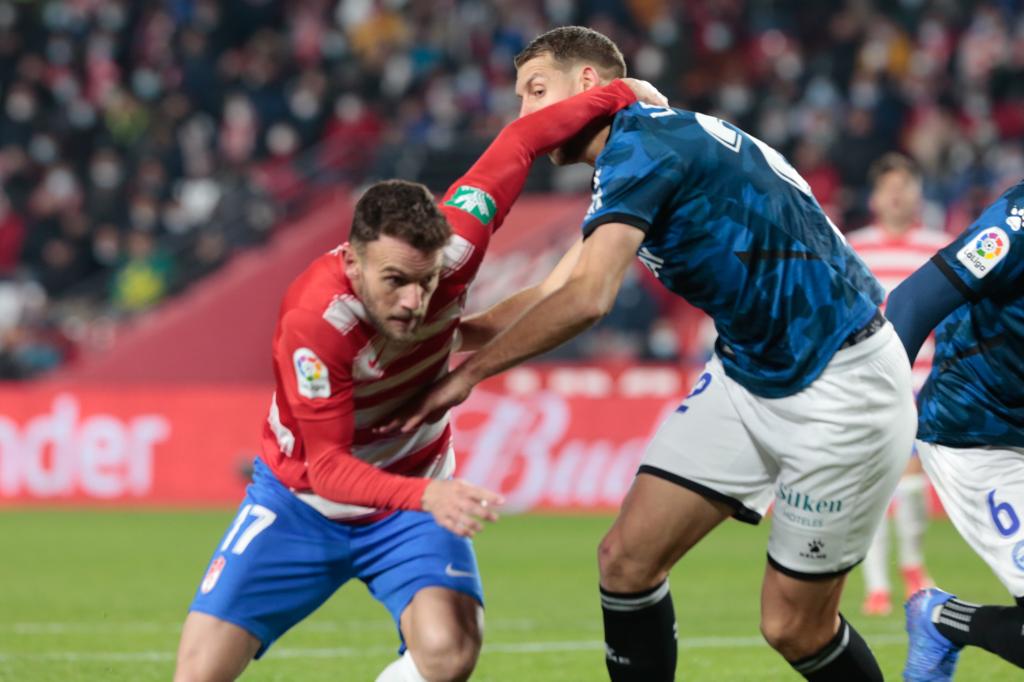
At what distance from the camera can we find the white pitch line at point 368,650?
24.3ft

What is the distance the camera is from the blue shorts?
16.5ft

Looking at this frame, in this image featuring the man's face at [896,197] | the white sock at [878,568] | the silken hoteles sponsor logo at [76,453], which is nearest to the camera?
the white sock at [878,568]

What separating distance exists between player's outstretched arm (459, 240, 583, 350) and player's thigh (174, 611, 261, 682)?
122 centimetres

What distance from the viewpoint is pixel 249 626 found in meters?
5.04

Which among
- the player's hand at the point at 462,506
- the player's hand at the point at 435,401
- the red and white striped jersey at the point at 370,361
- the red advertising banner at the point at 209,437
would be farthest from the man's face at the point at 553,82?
the red advertising banner at the point at 209,437

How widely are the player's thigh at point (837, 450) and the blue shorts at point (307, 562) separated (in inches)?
39.6

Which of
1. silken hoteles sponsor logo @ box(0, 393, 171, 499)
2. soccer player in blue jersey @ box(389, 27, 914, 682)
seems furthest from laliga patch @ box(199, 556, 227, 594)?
silken hoteles sponsor logo @ box(0, 393, 171, 499)

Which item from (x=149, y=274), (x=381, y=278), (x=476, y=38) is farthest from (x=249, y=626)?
(x=476, y=38)

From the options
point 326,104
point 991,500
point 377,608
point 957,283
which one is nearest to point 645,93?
point 957,283

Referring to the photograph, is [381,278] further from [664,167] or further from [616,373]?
[616,373]

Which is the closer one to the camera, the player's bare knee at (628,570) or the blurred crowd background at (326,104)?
the player's bare knee at (628,570)

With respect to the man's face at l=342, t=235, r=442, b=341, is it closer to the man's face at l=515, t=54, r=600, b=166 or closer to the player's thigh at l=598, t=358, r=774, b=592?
the man's face at l=515, t=54, r=600, b=166

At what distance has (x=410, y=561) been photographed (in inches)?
199

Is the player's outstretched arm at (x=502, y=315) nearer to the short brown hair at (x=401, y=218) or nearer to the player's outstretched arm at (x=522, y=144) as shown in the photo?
the player's outstretched arm at (x=522, y=144)
